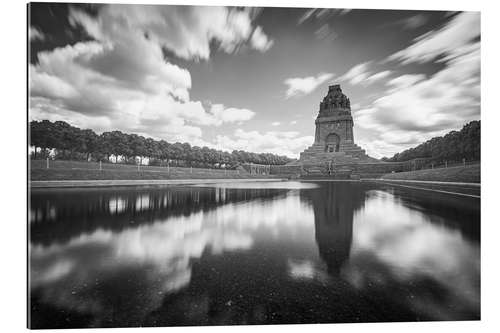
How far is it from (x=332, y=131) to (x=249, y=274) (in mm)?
65685

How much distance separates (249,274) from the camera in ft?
10.3

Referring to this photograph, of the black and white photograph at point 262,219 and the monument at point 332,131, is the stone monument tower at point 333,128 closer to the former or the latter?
the monument at point 332,131

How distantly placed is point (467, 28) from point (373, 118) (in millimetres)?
3521

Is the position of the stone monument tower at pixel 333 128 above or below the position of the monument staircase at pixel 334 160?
above

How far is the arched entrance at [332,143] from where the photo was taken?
202ft

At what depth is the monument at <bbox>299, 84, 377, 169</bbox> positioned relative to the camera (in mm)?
53897

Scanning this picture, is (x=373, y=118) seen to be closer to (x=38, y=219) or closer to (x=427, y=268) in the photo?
(x=427, y=268)

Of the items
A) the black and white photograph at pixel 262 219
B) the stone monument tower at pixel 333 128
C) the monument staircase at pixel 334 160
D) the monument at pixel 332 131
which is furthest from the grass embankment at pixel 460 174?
the stone monument tower at pixel 333 128

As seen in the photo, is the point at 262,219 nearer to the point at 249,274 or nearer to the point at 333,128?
the point at 249,274

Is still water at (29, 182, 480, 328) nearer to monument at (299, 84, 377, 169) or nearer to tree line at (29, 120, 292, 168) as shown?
tree line at (29, 120, 292, 168)

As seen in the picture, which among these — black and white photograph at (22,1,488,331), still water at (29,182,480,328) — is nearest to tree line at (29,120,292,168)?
black and white photograph at (22,1,488,331)

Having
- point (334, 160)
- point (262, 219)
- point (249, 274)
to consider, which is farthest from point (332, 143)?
point (249, 274)

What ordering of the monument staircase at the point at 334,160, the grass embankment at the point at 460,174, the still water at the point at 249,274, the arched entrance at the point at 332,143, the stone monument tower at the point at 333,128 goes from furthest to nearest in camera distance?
the arched entrance at the point at 332,143
the stone monument tower at the point at 333,128
the monument staircase at the point at 334,160
the grass embankment at the point at 460,174
the still water at the point at 249,274
